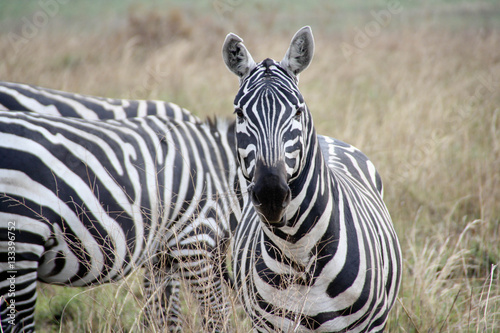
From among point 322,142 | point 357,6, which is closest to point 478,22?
point 357,6

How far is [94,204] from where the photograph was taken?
2.74 meters

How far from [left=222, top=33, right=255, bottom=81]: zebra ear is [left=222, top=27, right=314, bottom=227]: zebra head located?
0.08 feet

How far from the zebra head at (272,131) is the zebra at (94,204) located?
0.42 m

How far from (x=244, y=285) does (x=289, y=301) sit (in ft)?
1.18

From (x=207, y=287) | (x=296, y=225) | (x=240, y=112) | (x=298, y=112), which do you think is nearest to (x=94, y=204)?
(x=207, y=287)

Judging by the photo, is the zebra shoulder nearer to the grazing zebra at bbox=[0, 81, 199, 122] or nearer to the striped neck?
the striped neck

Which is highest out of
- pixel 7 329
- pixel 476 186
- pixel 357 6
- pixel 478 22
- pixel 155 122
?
pixel 357 6

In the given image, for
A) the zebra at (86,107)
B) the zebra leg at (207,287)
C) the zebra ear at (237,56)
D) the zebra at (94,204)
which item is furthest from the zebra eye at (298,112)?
the zebra at (86,107)

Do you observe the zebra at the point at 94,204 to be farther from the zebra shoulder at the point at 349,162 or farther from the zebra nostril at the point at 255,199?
the zebra shoulder at the point at 349,162

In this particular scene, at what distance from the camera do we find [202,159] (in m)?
3.42

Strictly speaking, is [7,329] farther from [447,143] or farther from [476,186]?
[447,143]

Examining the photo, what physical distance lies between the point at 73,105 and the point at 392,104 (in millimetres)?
5315

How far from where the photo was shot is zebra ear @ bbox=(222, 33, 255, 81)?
2.26m

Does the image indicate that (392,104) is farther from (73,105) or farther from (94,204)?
(94,204)
